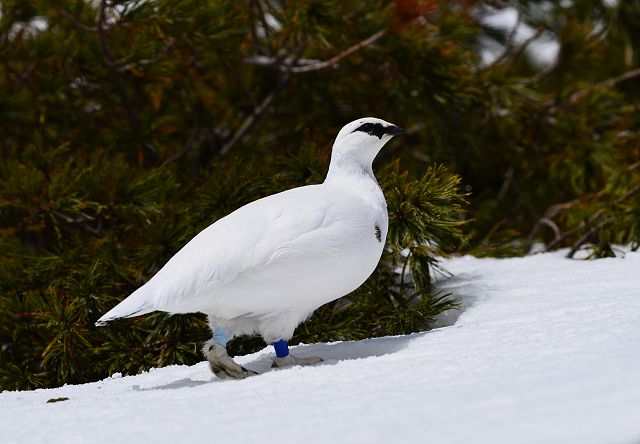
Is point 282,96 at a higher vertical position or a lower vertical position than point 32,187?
higher

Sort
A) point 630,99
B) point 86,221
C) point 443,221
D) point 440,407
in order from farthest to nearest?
1. point 630,99
2. point 86,221
3. point 443,221
4. point 440,407

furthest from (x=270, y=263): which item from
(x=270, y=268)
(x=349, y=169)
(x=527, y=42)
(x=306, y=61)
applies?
(x=527, y=42)

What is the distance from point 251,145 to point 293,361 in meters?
2.29

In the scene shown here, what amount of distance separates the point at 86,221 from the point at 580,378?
7.67 feet

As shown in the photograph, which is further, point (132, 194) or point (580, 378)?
point (132, 194)

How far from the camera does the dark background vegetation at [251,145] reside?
2.91m

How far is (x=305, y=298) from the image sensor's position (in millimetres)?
2275

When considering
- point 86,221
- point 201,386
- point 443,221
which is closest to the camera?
point 201,386

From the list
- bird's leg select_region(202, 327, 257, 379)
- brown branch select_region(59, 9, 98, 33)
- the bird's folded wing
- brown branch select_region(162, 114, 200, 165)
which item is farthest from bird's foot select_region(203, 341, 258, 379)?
brown branch select_region(162, 114, 200, 165)

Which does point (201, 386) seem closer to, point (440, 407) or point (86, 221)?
point (440, 407)

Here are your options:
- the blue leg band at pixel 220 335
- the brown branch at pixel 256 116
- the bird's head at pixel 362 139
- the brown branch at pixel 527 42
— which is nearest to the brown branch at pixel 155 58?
the brown branch at pixel 256 116

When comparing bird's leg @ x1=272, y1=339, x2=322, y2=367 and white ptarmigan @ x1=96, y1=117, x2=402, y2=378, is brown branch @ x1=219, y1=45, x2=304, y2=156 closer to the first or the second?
white ptarmigan @ x1=96, y1=117, x2=402, y2=378

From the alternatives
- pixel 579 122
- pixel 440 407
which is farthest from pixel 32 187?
pixel 579 122

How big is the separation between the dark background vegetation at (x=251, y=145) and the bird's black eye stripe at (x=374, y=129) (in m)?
0.28
